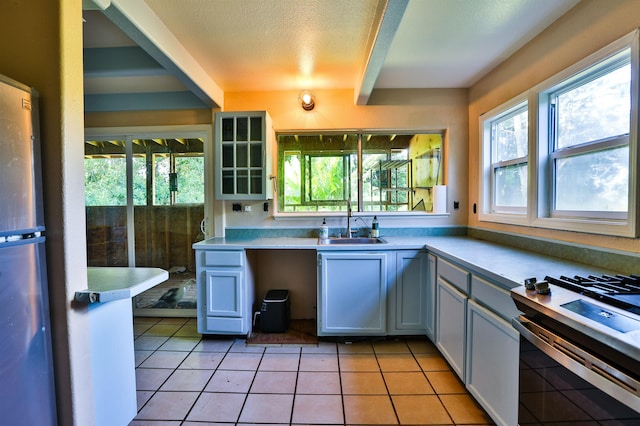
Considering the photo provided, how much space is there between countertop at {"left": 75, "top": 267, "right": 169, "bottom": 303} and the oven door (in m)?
1.68

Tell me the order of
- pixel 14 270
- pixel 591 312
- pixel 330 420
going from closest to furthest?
pixel 591 312
pixel 14 270
pixel 330 420

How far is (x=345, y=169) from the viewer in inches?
118

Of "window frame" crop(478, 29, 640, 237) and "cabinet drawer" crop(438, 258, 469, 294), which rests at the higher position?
"window frame" crop(478, 29, 640, 237)

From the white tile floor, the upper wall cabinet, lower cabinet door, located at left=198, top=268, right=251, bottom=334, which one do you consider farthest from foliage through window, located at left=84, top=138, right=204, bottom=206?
the white tile floor

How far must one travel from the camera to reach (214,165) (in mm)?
2736

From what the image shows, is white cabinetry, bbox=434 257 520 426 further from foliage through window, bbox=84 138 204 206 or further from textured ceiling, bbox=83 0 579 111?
foliage through window, bbox=84 138 204 206

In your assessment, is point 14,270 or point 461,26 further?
point 461,26

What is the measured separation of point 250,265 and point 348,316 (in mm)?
1029

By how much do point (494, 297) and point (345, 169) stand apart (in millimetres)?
1942

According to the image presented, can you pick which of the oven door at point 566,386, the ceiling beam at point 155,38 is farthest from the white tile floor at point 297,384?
the ceiling beam at point 155,38

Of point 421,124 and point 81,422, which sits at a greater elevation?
→ point 421,124

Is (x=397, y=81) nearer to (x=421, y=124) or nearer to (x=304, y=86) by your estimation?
(x=421, y=124)

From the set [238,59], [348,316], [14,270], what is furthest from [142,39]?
[348,316]

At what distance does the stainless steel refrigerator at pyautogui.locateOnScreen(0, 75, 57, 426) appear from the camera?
953 mm
